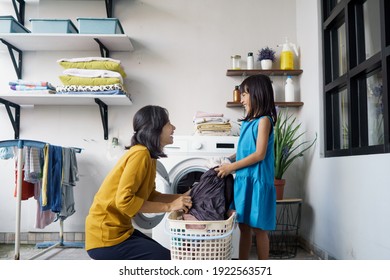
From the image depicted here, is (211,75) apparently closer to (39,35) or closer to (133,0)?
(133,0)

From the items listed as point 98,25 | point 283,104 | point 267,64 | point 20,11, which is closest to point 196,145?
point 283,104

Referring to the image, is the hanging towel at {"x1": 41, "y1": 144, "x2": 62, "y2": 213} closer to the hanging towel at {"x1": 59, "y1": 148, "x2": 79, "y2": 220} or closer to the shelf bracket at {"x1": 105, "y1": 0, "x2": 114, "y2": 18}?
the hanging towel at {"x1": 59, "y1": 148, "x2": 79, "y2": 220}

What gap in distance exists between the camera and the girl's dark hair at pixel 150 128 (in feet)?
4.98

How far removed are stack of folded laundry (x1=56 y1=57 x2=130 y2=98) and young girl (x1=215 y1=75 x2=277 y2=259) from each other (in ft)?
4.28

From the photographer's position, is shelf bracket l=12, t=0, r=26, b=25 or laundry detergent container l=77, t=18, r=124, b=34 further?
shelf bracket l=12, t=0, r=26, b=25

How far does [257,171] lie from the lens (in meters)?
1.84

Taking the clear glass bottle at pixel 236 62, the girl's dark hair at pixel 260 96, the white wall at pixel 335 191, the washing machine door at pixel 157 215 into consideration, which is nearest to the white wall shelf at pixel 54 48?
the washing machine door at pixel 157 215

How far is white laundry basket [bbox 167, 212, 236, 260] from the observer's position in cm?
141

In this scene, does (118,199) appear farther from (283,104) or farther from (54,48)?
(54,48)

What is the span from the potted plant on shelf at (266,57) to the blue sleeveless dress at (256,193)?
1.35 meters

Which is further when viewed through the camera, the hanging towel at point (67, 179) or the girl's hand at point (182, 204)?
the hanging towel at point (67, 179)

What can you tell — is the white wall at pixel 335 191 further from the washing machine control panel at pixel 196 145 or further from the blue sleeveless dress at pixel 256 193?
the washing machine control panel at pixel 196 145

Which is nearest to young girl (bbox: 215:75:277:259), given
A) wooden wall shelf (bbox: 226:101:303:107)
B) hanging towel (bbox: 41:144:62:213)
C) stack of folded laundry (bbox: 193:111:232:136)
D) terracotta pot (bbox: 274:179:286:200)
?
stack of folded laundry (bbox: 193:111:232:136)

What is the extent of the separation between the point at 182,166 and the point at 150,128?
1.00 metres
